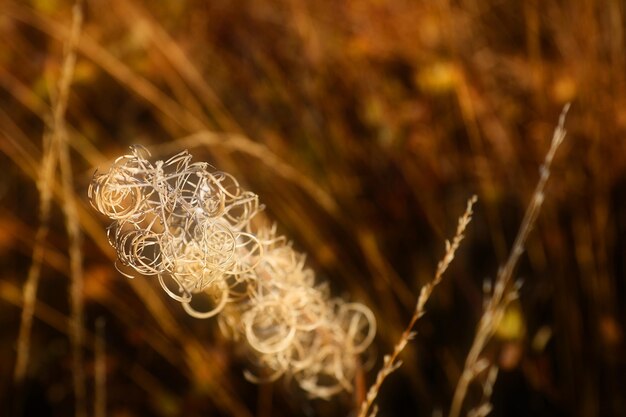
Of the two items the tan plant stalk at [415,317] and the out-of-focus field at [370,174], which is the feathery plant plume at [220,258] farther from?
the out-of-focus field at [370,174]

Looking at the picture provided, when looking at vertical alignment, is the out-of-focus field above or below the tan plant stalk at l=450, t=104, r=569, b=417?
above

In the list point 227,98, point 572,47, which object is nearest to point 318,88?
point 227,98

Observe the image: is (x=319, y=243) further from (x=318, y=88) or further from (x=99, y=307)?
(x=99, y=307)

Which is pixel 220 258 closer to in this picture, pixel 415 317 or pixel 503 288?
pixel 415 317

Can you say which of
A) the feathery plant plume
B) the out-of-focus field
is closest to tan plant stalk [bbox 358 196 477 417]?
the feathery plant plume

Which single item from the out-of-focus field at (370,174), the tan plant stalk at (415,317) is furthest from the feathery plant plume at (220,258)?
the out-of-focus field at (370,174)

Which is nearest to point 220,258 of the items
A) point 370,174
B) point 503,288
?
point 503,288

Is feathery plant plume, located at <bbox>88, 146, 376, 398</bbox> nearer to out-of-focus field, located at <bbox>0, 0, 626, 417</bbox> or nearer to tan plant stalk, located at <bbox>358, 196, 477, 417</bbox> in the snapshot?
tan plant stalk, located at <bbox>358, 196, 477, 417</bbox>
